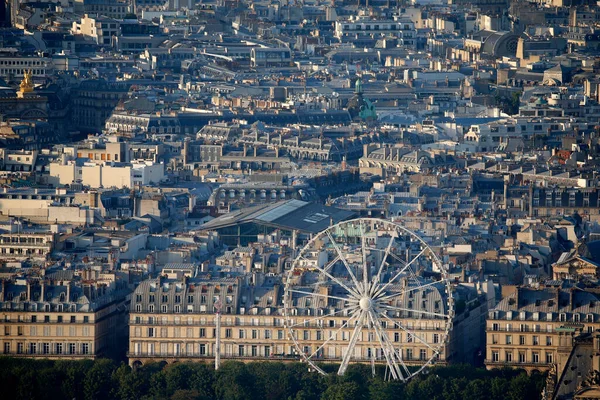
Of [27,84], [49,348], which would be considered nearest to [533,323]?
[49,348]

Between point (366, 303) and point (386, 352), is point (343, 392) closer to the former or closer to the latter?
point (386, 352)

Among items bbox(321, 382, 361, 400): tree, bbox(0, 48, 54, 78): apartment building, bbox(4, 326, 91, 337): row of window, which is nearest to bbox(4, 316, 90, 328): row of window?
bbox(4, 326, 91, 337): row of window

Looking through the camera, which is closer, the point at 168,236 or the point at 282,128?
the point at 168,236

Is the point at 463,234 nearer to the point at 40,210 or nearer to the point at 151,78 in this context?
the point at 40,210

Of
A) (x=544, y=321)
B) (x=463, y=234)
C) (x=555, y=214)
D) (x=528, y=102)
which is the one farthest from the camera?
(x=528, y=102)

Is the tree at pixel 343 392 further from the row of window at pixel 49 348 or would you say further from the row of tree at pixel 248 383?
the row of window at pixel 49 348

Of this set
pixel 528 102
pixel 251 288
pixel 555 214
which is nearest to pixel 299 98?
pixel 528 102
